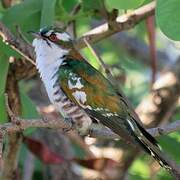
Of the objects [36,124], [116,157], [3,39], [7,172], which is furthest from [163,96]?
[36,124]

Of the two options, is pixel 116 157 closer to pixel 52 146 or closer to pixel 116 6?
pixel 52 146

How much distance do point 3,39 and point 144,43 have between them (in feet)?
8.34

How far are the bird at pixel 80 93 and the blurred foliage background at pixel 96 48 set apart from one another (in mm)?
90

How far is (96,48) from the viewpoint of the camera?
13.3 ft

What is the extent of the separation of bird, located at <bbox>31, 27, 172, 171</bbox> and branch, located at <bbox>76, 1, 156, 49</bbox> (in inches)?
4.7

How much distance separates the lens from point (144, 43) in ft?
16.9

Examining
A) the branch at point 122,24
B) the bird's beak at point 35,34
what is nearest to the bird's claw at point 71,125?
the bird's beak at point 35,34

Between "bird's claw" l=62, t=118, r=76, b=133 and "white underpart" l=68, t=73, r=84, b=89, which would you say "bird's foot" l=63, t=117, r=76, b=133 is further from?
"white underpart" l=68, t=73, r=84, b=89

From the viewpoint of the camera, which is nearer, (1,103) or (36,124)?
(36,124)

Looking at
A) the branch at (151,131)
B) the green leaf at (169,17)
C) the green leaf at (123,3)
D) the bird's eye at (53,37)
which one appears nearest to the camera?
the green leaf at (169,17)

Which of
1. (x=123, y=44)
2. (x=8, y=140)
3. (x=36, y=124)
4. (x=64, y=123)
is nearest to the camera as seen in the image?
(x=36, y=124)

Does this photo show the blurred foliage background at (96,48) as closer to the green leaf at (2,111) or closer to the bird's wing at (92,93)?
the green leaf at (2,111)

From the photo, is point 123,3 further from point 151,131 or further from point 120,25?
point 120,25

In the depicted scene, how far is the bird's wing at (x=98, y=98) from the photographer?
2.67 meters
